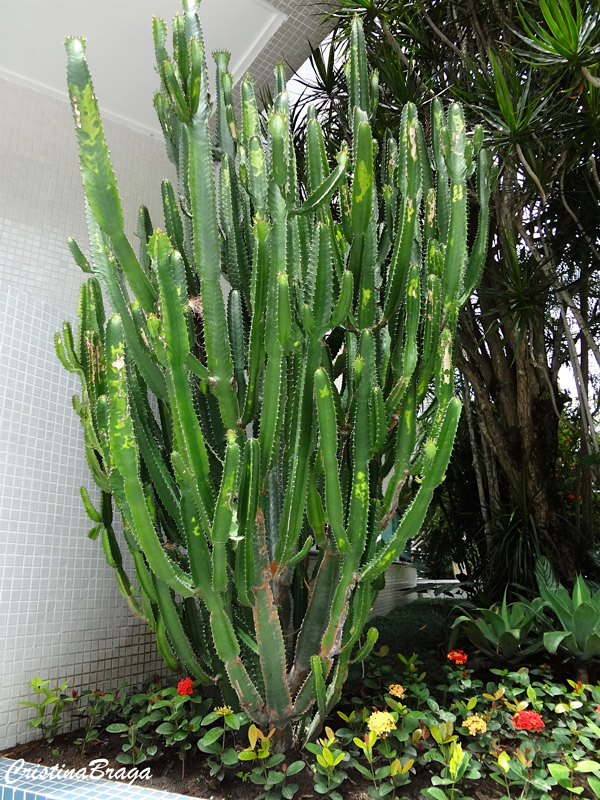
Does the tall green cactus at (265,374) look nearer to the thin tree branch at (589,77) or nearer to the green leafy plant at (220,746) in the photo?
the green leafy plant at (220,746)

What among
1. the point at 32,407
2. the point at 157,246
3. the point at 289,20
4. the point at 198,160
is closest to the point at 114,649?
the point at 32,407

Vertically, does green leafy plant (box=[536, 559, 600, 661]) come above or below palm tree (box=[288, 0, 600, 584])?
below

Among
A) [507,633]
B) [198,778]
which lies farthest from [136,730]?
[507,633]

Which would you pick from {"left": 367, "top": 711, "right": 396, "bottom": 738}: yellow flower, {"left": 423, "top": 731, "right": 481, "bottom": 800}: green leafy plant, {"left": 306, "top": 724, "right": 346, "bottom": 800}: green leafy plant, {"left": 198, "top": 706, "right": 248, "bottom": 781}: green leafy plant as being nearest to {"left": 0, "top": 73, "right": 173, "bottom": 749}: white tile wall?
{"left": 198, "top": 706, "right": 248, "bottom": 781}: green leafy plant

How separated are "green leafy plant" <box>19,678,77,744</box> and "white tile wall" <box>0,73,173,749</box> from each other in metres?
0.04

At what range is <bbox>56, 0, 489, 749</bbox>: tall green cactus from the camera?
1113 millimetres

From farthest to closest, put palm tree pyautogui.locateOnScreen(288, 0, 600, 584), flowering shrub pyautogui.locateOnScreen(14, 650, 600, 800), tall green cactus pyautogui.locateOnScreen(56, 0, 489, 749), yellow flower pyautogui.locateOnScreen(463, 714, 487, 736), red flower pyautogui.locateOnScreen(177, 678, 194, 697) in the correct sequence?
palm tree pyautogui.locateOnScreen(288, 0, 600, 584)
red flower pyautogui.locateOnScreen(177, 678, 194, 697)
yellow flower pyautogui.locateOnScreen(463, 714, 487, 736)
flowering shrub pyautogui.locateOnScreen(14, 650, 600, 800)
tall green cactus pyautogui.locateOnScreen(56, 0, 489, 749)

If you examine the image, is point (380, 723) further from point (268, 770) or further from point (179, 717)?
point (179, 717)

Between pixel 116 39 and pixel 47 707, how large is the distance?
2514 millimetres

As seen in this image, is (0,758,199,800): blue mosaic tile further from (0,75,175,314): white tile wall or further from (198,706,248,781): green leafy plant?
(0,75,175,314): white tile wall

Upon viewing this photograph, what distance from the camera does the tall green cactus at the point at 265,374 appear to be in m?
1.11

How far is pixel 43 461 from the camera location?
1845 millimetres

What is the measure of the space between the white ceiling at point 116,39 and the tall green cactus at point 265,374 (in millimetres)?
1006

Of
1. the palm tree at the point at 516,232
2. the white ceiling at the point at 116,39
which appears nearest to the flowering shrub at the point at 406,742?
the palm tree at the point at 516,232
